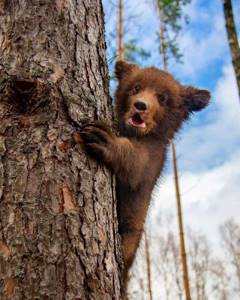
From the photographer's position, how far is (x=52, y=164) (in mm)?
2039

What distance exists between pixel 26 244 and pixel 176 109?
8.50ft

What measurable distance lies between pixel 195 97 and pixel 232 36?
75.3 inches

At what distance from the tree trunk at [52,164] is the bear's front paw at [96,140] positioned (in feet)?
0.17

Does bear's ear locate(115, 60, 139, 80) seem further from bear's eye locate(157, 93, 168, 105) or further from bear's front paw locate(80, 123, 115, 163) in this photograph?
bear's front paw locate(80, 123, 115, 163)

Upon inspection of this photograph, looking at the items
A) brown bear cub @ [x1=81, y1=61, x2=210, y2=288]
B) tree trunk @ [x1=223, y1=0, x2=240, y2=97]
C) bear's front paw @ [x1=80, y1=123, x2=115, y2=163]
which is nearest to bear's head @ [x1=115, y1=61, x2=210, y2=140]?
brown bear cub @ [x1=81, y1=61, x2=210, y2=288]

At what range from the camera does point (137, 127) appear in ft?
11.1

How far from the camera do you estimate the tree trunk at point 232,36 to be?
5.44m

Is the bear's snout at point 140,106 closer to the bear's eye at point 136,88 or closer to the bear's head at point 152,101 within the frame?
the bear's head at point 152,101

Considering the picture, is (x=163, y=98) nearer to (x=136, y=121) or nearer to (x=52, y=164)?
(x=136, y=121)

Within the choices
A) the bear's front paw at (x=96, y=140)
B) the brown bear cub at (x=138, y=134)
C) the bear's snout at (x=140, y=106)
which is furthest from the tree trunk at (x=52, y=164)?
the bear's snout at (x=140, y=106)

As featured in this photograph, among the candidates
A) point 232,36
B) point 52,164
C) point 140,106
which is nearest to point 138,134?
point 140,106

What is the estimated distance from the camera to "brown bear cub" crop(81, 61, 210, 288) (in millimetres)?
2594

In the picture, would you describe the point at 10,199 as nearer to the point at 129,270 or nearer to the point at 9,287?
the point at 9,287

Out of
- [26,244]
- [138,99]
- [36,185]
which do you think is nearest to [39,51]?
[36,185]
